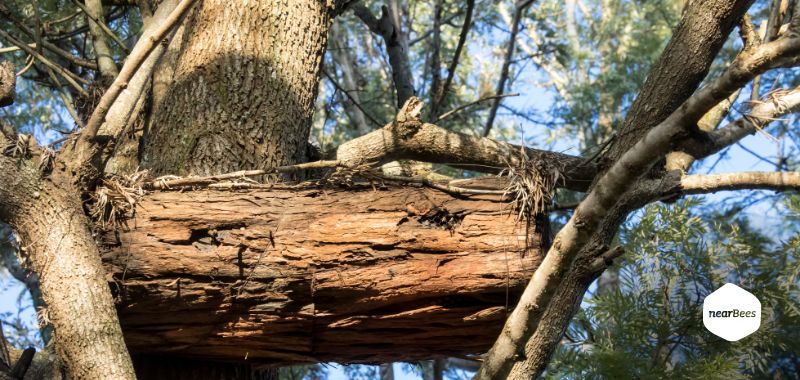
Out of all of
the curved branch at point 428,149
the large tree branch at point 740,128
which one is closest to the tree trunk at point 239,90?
the curved branch at point 428,149

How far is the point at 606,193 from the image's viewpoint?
2.00m

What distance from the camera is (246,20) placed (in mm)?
3098

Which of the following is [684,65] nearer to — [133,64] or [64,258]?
[133,64]

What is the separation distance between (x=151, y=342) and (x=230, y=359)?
256mm

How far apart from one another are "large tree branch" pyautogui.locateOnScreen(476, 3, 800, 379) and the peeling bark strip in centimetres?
25

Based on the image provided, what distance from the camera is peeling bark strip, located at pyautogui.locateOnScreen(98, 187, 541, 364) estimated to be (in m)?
2.35

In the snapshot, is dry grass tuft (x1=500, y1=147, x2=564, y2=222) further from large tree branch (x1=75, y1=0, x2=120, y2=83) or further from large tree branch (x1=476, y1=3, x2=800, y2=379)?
large tree branch (x1=75, y1=0, x2=120, y2=83)

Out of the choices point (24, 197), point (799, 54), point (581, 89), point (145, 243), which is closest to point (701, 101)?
point (799, 54)

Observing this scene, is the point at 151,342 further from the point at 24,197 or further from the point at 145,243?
the point at 24,197

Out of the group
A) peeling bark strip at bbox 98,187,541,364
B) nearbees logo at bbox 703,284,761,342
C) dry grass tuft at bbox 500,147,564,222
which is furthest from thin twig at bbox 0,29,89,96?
nearbees logo at bbox 703,284,761,342

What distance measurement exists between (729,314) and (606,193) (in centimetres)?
266

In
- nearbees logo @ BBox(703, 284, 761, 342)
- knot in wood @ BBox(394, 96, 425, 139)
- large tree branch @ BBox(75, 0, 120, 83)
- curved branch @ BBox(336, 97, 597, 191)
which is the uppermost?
large tree branch @ BBox(75, 0, 120, 83)

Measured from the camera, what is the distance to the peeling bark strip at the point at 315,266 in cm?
235

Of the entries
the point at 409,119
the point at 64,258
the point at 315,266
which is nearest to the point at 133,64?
the point at 64,258
